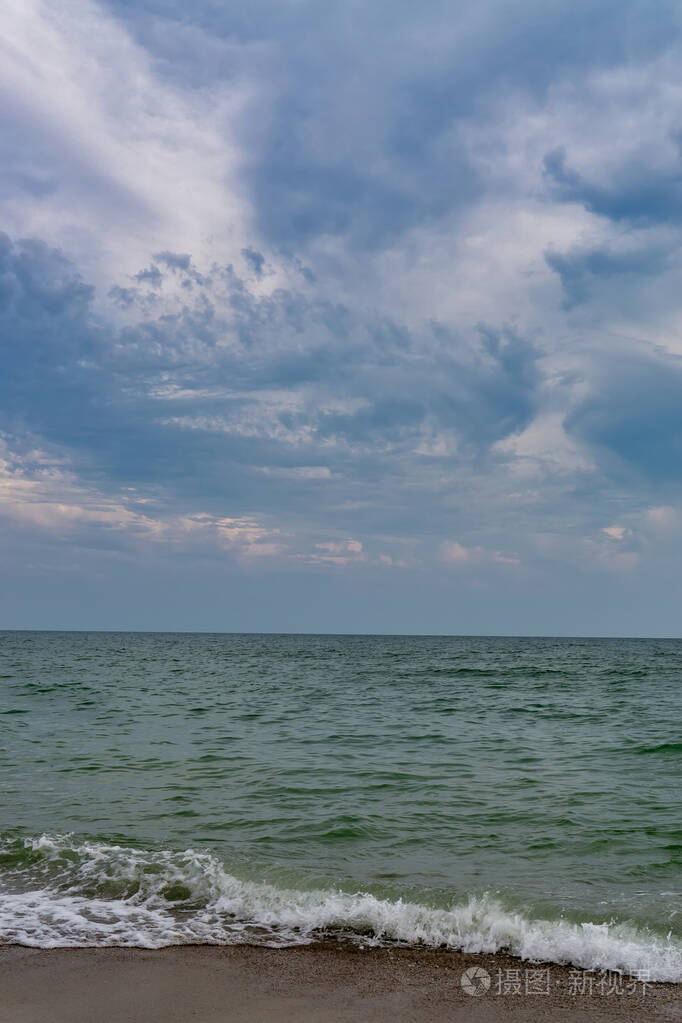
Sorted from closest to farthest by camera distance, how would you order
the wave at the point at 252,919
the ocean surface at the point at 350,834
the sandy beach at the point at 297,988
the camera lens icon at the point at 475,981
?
1. the sandy beach at the point at 297,988
2. the camera lens icon at the point at 475,981
3. the wave at the point at 252,919
4. the ocean surface at the point at 350,834

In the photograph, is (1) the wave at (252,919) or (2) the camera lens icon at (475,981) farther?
(1) the wave at (252,919)

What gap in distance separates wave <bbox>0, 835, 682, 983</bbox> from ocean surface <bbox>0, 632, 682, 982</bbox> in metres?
0.02

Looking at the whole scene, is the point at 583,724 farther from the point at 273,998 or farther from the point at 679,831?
the point at 273,998

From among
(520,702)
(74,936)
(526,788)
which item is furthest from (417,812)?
(520,702)

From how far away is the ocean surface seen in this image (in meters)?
6.32

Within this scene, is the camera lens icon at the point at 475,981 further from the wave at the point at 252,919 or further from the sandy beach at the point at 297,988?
the wave at the point at 252,919

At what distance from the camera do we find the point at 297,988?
520 cm

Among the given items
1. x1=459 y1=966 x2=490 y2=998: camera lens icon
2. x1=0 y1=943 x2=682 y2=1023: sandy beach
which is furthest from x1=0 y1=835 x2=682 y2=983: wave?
x1=459 y1=966 x2=490 y2=998: camera lens icon

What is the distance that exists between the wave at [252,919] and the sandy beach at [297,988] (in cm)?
21

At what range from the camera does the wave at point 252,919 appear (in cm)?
592

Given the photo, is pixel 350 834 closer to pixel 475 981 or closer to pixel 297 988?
pixel 475 981

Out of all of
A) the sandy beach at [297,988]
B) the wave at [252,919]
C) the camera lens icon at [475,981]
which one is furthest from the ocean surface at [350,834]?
the camera lens icon at [475,981]

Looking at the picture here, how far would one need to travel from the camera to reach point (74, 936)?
609 cm

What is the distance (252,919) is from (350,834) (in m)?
2.70
